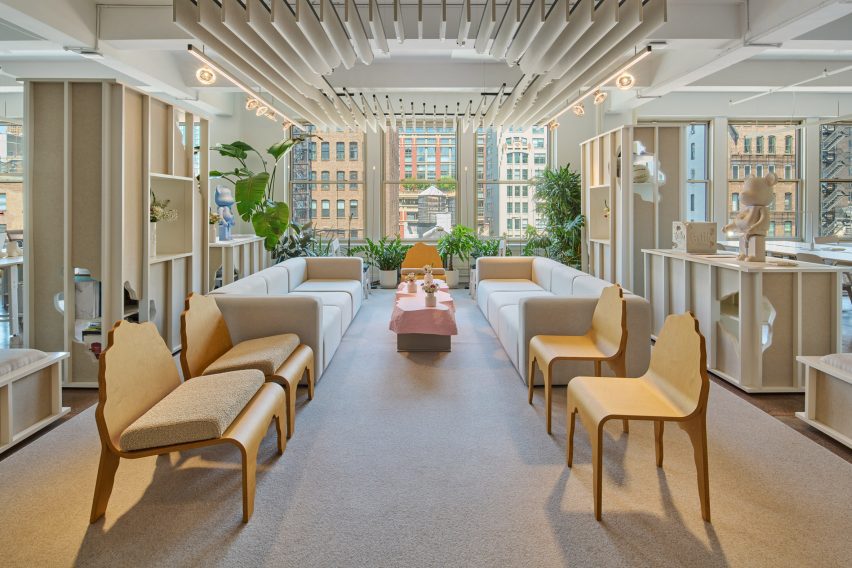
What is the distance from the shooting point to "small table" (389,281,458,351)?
543 cm

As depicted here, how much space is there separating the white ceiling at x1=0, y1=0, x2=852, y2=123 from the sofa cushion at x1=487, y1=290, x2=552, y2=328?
9.17 ft

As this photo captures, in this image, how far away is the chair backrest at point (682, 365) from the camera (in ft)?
8.22

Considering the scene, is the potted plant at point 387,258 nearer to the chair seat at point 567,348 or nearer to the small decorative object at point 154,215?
the small decorative object at point 154,215

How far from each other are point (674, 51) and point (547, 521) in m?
6.89

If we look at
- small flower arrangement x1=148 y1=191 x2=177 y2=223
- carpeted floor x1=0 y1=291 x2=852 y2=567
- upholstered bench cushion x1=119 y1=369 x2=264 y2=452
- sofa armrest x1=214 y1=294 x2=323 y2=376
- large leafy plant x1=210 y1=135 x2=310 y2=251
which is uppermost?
large leafy plant x1=210 y1=135 x2=310 y2=251

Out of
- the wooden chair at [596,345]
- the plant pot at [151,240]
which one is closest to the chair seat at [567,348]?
the wooden chair at [596,345]

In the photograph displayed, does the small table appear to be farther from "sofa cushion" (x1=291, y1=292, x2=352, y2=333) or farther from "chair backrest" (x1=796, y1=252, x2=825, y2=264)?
"chair backrest" (x1=796, y1=252, x2=825, y2=264)

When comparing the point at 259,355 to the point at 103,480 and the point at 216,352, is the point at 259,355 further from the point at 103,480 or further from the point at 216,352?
the point at 103,480

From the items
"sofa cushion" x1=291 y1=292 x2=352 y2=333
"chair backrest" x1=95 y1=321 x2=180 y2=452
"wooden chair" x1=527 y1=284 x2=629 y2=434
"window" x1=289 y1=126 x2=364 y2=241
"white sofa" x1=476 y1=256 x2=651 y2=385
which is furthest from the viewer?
"window" x1=289 y1=126 x2=364 y2=241

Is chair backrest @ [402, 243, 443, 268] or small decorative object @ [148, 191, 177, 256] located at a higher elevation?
small decorative object @ [148, 191, 177, 256]

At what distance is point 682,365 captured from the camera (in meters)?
2.71

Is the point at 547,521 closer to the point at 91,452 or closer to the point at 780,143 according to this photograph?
the point at 91,452

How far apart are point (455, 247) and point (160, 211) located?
5784 millimetres

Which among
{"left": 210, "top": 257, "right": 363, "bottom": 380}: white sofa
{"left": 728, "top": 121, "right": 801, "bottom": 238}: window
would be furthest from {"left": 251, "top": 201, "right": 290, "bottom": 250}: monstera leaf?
{"left": 728, "top": 121, "right": 801, "bottom": 238}: window
